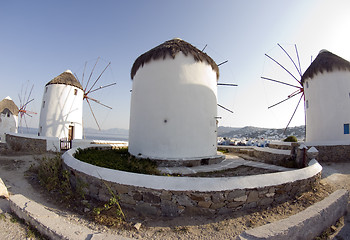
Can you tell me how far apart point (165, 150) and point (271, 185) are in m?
4.38

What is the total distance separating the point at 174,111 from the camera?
7281mm

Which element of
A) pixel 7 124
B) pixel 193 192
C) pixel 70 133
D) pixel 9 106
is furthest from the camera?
pixel 9 106

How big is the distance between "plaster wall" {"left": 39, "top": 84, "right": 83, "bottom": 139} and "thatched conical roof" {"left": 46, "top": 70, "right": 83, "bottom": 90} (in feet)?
0.93

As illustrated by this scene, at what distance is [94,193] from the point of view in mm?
3979

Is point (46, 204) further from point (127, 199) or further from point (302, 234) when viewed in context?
point (302, 234)

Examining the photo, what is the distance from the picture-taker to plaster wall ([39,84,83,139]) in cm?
1452

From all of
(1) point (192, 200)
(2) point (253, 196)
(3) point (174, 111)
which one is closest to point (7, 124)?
(3) point (174, 111)

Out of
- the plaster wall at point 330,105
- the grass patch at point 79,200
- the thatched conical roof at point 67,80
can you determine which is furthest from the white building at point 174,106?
the thatched conical roof at point 67,80

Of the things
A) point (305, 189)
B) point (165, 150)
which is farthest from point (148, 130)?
point (305, 189)

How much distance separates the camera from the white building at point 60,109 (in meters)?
14.6

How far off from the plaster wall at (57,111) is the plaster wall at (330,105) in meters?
19.6

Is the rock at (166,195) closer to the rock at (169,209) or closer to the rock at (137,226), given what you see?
the rock at (169,209)

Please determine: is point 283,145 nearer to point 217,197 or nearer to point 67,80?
point 217,197

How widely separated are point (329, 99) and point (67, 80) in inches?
813
